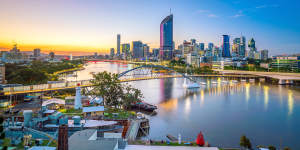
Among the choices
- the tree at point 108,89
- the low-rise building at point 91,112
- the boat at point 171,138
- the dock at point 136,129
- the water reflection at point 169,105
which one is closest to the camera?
the dock at point 136,129

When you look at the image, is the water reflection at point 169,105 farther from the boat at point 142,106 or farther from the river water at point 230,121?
the boat at point 142,106

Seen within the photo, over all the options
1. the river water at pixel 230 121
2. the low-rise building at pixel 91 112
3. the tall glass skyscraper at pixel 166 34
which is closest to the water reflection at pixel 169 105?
the river water at pixel 230 121

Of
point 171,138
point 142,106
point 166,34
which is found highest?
point 166,34

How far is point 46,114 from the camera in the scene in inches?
626

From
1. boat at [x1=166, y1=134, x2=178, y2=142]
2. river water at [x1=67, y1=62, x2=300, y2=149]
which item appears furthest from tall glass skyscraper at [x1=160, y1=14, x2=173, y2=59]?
boat at [x1=166, y1=134, x2=178, y2=142]

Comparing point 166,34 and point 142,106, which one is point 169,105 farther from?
point 166,34

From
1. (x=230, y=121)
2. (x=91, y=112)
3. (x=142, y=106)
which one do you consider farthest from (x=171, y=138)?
(x=142, y=106)

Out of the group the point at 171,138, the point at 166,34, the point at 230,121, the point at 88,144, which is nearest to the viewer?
the point at 88,144

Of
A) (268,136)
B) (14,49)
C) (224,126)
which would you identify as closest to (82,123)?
(224,126)

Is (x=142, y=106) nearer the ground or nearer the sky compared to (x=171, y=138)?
nearer the sky

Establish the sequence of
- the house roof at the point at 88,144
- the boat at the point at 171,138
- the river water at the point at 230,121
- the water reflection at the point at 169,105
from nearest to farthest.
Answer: the house roof at the point at 88,144
the boat at the point at 171,138
the river water at the point at 230,121
the water reflection at the point at 169,105

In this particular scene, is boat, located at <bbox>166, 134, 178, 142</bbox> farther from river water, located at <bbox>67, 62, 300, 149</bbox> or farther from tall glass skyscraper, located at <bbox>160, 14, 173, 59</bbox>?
tall glass skyscraper, located at <bbox>160, 14, 173, 59</bbox>

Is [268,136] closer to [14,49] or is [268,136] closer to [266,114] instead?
[266,114]

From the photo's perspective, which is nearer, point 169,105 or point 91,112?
point 91,112
